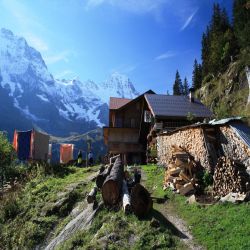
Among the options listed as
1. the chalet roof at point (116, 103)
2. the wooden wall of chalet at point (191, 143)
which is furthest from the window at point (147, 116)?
the wooden wall of chalet at point (191, 143)

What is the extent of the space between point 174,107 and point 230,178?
22.5m

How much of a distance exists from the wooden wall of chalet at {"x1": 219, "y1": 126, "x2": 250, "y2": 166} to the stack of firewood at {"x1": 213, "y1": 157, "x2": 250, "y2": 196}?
0.76 m

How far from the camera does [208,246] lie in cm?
1029

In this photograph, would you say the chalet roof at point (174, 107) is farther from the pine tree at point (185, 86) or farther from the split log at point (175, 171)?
the pine tree at point (185, 86)

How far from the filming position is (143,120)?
40844 mm

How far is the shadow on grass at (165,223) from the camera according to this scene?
11.3 meters

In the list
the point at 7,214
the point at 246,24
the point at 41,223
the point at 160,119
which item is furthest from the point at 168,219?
the point at 246,24

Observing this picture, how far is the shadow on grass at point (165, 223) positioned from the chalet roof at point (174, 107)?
68.8ft

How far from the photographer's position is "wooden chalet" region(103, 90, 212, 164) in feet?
113

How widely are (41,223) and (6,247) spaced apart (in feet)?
5.52

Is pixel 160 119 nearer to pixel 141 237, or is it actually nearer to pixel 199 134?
pixel 199 134

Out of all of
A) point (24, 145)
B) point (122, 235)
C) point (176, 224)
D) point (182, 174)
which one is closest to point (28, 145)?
point (24, 145)

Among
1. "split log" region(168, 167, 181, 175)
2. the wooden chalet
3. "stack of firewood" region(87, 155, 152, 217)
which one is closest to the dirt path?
"stack of firewood" region(87, 155, 152, 217)

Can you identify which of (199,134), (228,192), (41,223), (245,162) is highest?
(199,134)
